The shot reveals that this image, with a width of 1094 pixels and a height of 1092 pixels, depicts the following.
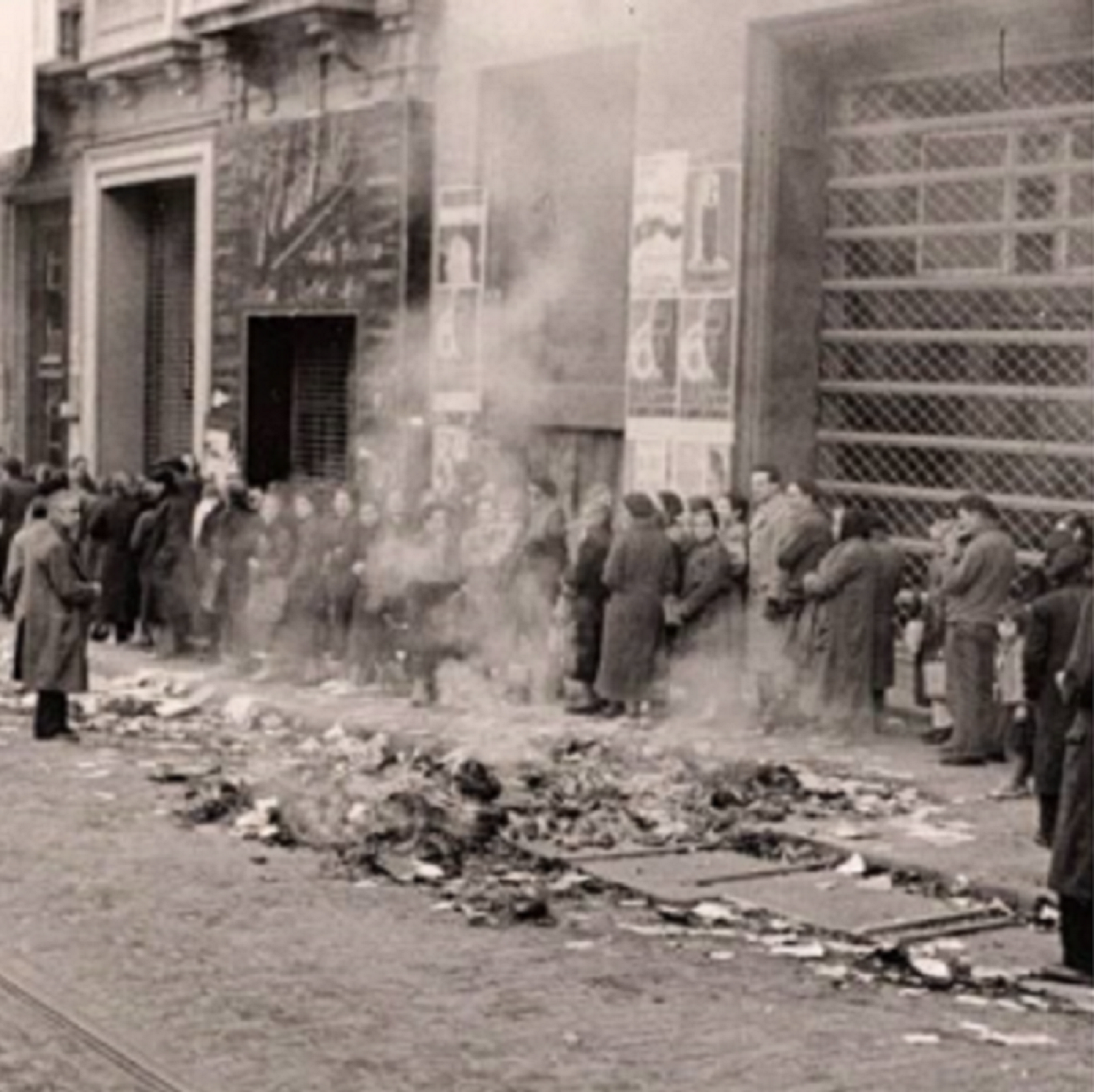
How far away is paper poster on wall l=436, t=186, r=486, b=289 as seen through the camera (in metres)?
17.1

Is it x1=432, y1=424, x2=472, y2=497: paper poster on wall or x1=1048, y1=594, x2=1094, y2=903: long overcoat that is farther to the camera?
x1=432, y1=424, x2=472, y2=497: paper poster on wall

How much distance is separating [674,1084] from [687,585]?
7.51m

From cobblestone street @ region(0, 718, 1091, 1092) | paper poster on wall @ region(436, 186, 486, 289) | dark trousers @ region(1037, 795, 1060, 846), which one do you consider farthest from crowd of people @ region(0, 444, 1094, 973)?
cobblestone street @ region(0, 718, 1091, 1092)

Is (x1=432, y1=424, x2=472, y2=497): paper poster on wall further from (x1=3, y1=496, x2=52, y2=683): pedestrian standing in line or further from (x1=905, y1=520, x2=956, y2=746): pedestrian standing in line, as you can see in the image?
(x1=905, y1=520, x2=956, y2=746): pedestrian standing in line

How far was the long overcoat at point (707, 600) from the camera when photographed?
13.6m

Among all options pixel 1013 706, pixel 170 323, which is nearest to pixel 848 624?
pixel 1013 706

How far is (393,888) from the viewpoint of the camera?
8.87 m

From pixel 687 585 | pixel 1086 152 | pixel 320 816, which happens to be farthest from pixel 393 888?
pixel 1086 152

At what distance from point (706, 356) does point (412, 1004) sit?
8.62m

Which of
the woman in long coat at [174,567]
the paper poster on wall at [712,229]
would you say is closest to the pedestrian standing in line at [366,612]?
the woman in long coat at [174,567]

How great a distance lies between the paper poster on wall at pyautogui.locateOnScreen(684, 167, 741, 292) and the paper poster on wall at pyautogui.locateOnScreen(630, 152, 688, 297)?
85 millimetres

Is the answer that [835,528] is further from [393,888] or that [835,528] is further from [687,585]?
[393,888]

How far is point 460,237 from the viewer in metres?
17.3

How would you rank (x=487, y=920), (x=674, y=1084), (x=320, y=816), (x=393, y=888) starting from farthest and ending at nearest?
(x=320, y=816), (x=393, y=888), (x=487, y=920), (x=674, y=1084)
